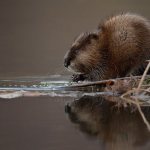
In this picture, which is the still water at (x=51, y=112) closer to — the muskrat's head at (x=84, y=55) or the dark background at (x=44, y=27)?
the dark background at (x=44, y=27)

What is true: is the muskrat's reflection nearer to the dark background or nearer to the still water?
the still water

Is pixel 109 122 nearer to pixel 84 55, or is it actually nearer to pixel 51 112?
pixel 51 112

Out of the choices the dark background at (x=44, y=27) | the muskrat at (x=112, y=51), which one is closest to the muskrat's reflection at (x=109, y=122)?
the muskrat at (x=112, y=51)

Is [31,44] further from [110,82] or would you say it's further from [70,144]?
[70,144]

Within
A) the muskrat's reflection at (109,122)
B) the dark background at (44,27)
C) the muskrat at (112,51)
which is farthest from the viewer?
the dark background at (44,27)

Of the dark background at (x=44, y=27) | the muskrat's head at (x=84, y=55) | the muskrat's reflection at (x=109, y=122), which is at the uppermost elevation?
the dark background at (x=44, y=27)

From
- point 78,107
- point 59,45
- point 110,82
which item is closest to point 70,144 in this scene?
point 78,107
